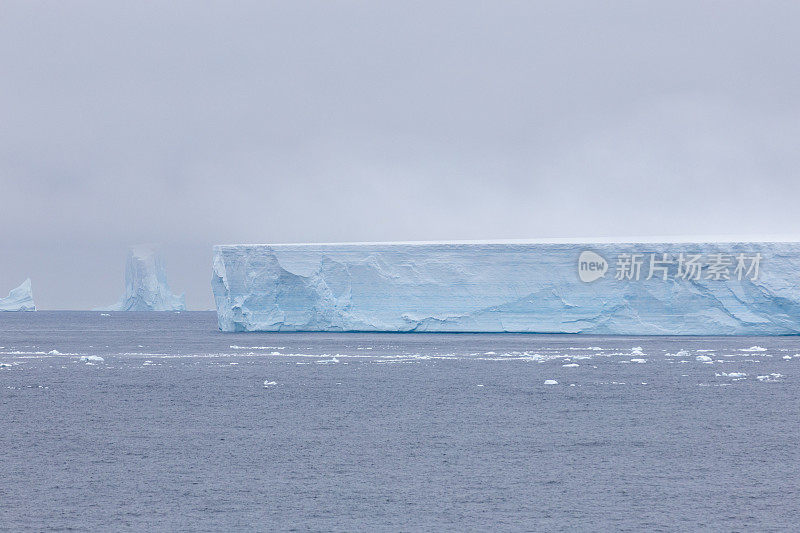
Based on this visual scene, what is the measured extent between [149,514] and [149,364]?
10431 millimetres

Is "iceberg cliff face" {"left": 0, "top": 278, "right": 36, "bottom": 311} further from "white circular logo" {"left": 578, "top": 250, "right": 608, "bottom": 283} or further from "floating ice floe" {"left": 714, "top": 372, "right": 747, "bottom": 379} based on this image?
"floating ice floe" {"left": 714, "top": 372, "right": 747, "bottom": 379}

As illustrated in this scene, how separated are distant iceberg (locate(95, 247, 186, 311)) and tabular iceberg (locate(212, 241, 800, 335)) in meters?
27.0

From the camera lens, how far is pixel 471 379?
1127cm

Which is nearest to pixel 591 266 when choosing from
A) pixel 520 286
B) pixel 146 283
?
pixel 520 286

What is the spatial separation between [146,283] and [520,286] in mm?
31648

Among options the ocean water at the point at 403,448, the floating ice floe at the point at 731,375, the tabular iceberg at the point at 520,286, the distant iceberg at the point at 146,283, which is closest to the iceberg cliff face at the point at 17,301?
the distant iceberg at the point at 146,283

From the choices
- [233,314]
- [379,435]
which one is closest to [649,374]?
[379,435]

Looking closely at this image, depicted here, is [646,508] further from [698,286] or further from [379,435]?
[698,286]

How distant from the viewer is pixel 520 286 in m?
20.7

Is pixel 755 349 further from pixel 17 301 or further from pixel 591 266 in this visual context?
pixel 17 301

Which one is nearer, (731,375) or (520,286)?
(731,375)

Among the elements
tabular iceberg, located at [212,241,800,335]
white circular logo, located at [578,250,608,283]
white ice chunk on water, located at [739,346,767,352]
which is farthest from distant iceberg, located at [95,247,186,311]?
white ice chunk on water, located at [739,346,767,352]

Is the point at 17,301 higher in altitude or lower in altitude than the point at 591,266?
lower

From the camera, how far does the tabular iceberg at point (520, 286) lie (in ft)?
65.1
